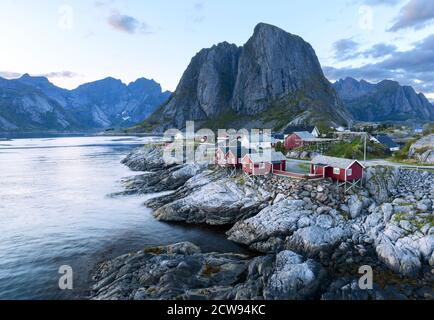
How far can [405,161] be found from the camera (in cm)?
4803

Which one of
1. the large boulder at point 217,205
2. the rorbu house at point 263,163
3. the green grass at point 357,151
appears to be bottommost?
the large boulder at point 217,205

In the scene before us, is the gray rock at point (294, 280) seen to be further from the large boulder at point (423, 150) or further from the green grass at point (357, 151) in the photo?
the green grass at point (357, 151)

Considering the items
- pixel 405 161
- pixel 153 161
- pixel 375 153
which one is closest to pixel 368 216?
pixel 405 161

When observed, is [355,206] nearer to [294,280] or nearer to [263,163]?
[263,163]

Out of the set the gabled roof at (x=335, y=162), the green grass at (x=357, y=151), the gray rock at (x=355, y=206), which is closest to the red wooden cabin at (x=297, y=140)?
the green grass at (x=357, y=151)

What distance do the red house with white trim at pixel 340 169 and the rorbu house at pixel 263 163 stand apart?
6.46 metres

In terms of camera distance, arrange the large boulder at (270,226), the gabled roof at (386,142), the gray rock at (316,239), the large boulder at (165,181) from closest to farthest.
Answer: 1. the gray rock at (316,239)
2. the large boulder at (270,226)
3. the large boulder at (165,181)
4. the gabled roof at (386,142)

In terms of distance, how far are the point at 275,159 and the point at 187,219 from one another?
52.0 feet

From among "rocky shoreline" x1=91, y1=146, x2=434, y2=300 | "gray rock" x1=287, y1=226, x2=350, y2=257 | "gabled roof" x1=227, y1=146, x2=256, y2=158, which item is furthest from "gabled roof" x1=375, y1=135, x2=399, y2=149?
"gray rock" x1=287, y1=226, x2=350, y2=257

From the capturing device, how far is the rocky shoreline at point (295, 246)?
2383cm

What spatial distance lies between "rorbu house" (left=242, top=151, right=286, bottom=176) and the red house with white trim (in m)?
6.46

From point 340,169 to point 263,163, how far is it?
11126mm
